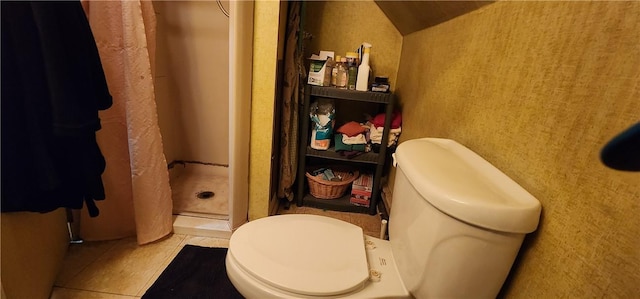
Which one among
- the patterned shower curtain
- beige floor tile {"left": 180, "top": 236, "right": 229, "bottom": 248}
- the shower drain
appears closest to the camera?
beige floor tile {"left": 180, "top": 236, "right": 229, "bottom": 248}

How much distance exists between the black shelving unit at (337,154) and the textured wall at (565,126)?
75cm

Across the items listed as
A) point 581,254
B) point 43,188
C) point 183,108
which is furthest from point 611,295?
point 183,108

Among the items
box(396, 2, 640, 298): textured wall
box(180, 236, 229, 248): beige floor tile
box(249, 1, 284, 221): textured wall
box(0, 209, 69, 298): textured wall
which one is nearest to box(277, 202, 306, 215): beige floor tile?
box(249, 1, 284, 221): textured wall

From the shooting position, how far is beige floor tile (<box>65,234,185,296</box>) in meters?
1.19

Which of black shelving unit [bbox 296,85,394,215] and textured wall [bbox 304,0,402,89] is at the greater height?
textured wall [bbox 304,0,402,89]

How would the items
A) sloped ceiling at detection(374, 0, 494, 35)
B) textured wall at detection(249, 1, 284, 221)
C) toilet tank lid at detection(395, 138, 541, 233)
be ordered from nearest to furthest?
toilet tank lid at detection(395, 138, 541, 233), sloped ceiling at detection(374, 0, 494, 35), textured wall at detection(249, 1, 284, 221)

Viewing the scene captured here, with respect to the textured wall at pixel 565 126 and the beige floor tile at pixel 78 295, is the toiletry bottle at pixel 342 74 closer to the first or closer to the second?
the textured wall at pixel 565 126

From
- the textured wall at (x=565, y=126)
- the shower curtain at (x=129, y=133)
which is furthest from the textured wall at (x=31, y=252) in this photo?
the textured wall at (x=565, y=126)

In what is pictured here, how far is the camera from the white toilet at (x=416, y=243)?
0.62m

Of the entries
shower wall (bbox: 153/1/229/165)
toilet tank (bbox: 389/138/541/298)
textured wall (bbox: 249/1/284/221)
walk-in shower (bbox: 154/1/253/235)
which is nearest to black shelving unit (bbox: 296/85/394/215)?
textured wall (bbox: 249/1/284/221)

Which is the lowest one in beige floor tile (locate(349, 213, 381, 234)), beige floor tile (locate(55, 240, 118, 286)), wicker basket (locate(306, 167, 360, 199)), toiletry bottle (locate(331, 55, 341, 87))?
beige floor tile (locate(55, 240, 118, 286))

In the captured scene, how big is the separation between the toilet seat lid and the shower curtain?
27.8 inches

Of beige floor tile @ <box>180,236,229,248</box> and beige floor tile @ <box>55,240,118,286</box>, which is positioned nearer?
beige floor tile @ <box>55,240,118,286</box>

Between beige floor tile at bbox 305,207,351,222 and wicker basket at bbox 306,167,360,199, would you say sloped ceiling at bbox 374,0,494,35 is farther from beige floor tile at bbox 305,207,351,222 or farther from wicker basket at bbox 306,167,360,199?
beige floor tile at bbox 305,207,351,222
